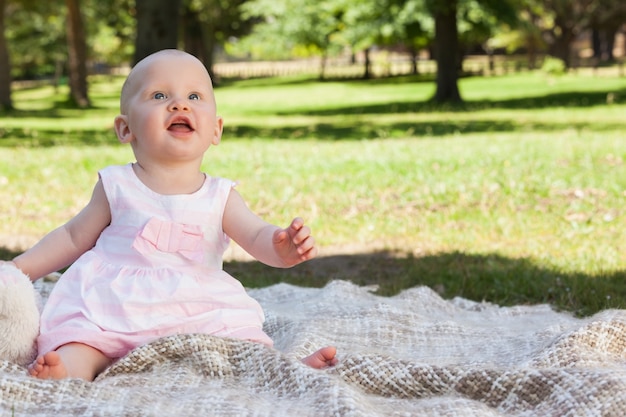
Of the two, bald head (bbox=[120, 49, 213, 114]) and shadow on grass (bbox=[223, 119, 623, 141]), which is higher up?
bald head (bbox=[120, 49, 213, 114])

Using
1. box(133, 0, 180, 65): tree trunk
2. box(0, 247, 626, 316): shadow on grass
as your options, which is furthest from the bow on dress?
box(133, 0, 180, 65): tree trunk

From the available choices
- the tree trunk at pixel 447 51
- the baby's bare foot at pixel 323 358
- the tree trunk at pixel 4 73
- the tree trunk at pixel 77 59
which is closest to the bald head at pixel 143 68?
the baby's bare foot at pixel 323 358

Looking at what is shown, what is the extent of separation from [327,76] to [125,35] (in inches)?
438

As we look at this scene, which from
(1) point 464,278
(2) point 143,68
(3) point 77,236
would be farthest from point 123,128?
(1) point 464,278

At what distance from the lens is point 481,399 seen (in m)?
2.64

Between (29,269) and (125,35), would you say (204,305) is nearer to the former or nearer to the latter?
(29,269)

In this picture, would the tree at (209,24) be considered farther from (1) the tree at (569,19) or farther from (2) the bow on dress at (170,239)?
(2) the bow on dress at (170,239)

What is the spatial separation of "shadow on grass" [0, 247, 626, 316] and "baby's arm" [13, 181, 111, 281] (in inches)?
72.5

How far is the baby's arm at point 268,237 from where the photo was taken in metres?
2.74

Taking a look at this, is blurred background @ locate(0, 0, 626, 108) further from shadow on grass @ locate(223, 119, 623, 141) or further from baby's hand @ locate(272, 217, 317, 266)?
baby's hand @ locate(272, 217, 317, 266)

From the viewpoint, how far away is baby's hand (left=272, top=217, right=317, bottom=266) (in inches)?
107

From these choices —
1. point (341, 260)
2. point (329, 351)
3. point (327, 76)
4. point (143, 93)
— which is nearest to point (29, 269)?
point (143, 93)

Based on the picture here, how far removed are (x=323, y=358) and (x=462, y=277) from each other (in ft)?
7.61

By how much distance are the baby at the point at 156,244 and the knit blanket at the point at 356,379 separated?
16 cm
